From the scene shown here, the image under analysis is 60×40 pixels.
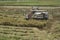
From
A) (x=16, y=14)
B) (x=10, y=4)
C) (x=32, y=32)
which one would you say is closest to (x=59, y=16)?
(x=32, y=32)

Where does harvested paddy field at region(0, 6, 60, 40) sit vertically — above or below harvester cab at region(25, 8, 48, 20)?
below

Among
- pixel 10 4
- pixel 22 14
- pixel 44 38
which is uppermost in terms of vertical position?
pixel 10 4

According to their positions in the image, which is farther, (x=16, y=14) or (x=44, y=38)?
(x=16, y=14)

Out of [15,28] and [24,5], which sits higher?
[24,5]

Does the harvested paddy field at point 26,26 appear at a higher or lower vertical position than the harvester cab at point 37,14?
lower

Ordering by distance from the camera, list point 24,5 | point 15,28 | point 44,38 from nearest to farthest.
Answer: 1. point 44,38
2. point 15,28
3. point 24,5

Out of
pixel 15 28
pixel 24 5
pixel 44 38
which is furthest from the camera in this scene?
pixel 24 5

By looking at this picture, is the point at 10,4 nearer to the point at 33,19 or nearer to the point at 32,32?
the point at 33,19

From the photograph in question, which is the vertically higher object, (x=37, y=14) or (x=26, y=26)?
(x=37, y=14)
